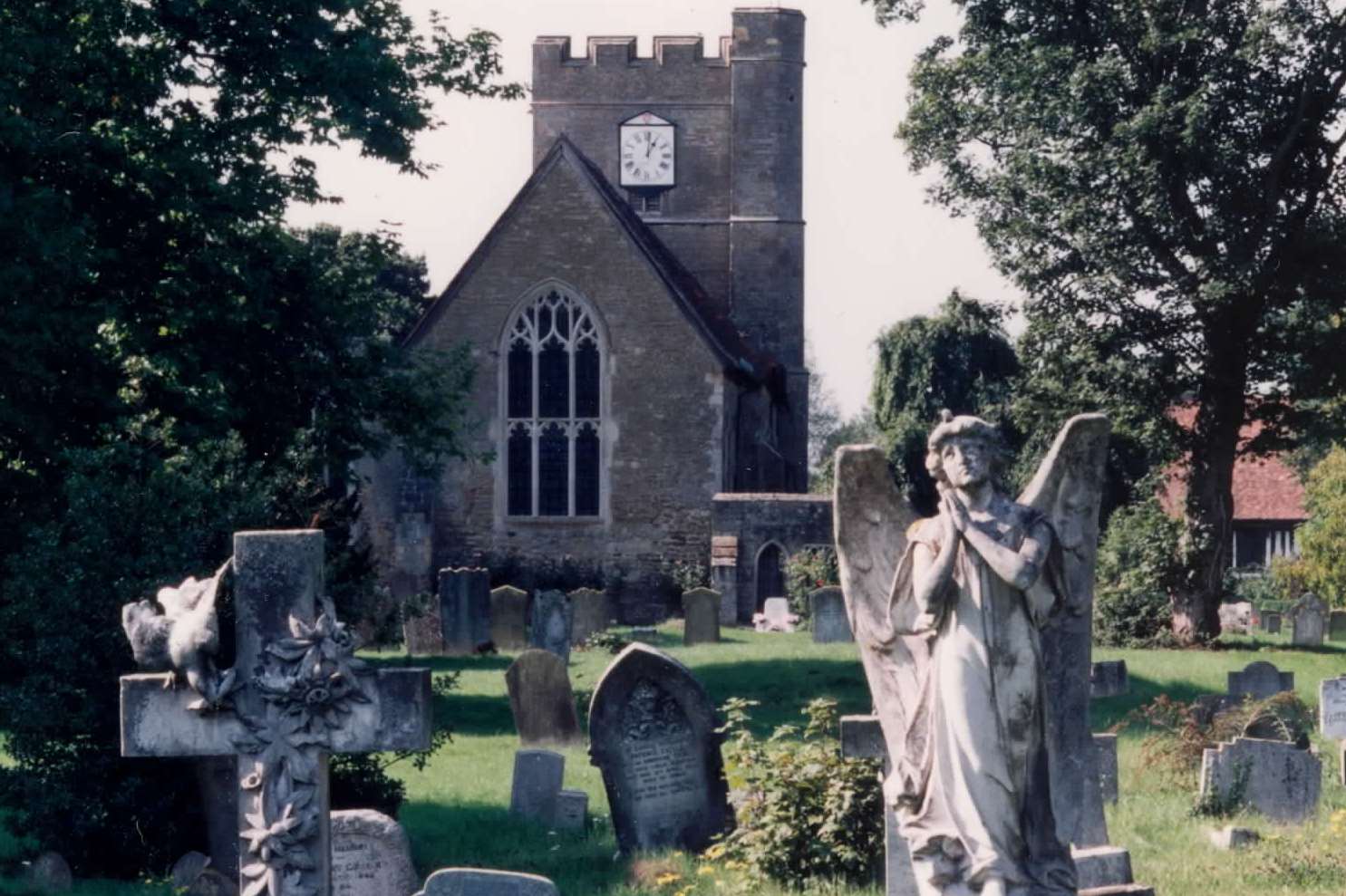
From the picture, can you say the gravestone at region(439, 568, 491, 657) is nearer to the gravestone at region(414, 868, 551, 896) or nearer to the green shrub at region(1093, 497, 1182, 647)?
the green shrub at region(1093, 497, 1182, 647)

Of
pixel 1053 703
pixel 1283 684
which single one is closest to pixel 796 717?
pixel 1283 684

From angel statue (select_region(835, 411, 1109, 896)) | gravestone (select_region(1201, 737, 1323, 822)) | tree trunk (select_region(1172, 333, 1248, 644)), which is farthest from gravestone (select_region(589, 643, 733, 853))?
tree trunk (select_region(1172, 333, 1248, 644))

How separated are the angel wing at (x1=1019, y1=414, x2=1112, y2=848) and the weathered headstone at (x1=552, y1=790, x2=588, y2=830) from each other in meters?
5.98

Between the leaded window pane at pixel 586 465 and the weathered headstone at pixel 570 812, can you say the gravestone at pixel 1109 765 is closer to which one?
the weathered headstone at pixel 570 812

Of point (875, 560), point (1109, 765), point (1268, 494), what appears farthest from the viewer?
point (1268, 494)

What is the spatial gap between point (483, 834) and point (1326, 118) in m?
19.7

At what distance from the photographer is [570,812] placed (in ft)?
47.0

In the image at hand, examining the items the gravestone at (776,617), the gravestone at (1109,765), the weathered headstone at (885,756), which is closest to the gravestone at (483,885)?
the weathered headstone at (885,756)

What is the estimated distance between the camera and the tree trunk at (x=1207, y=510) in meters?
30.4

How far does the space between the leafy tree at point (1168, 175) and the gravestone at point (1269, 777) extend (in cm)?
1514

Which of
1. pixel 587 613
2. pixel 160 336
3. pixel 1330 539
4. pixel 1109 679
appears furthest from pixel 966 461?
pixel 1330 539

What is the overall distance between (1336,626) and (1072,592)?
28692mm

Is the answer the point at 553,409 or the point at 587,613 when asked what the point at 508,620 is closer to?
the point at 587,613

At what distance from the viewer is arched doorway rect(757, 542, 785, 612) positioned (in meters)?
37.6
